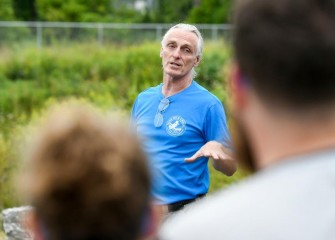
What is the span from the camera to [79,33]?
113ft

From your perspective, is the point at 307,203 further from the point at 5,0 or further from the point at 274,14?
the point at 5,0

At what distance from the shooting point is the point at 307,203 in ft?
7.02

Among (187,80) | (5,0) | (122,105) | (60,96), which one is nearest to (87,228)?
(187,80)

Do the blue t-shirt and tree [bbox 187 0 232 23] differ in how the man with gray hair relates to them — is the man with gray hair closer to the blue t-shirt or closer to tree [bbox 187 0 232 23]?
the blue t-shirt

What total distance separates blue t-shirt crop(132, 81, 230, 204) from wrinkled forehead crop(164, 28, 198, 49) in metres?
0.41

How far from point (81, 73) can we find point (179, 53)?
64.0ft

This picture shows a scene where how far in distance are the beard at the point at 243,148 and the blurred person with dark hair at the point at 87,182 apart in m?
0.24

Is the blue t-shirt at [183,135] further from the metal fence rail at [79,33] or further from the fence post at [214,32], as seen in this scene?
the fence post at [214,32]

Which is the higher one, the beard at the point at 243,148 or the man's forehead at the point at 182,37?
the beard at the point at 243,148

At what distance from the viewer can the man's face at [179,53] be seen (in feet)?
21.2

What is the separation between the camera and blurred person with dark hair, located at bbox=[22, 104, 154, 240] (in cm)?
212

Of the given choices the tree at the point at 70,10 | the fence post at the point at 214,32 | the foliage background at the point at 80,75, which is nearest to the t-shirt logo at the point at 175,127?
the foliage background at the point at 80,75

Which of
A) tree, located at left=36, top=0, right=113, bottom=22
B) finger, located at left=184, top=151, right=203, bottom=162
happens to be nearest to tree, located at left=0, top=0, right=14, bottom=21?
tree, located at left=36, top=0, right=113, bottom=22

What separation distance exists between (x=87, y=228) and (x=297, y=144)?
1.44 feet
